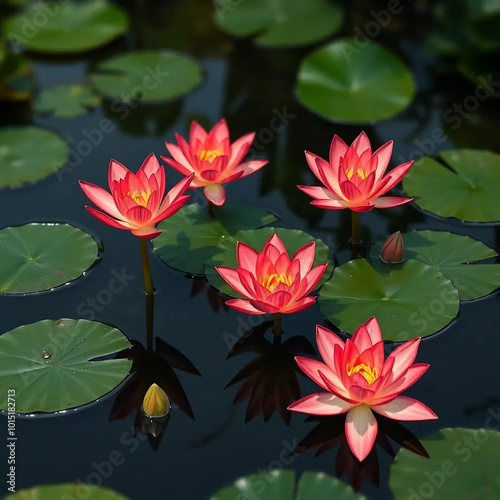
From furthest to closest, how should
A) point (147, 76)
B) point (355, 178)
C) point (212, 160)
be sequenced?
point (147, 76), point (212, 160), point (355, 178)

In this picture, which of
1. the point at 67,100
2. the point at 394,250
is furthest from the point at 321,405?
the point at 67,100

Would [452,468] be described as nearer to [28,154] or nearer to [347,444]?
[347,444]

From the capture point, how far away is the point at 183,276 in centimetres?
344

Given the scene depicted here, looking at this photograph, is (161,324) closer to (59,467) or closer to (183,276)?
(183,276)

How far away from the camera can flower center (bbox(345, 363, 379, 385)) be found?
270 cm

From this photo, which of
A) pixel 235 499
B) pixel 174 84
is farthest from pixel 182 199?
pixel 174 84

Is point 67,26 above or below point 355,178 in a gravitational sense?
below

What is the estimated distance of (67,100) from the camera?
Result: 4766 millimetres

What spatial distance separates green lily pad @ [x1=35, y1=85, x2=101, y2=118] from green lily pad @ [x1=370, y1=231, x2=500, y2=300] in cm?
214

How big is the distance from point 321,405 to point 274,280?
1.71 ft

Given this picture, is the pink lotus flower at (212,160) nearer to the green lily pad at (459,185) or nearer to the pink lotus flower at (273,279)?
the pink lotus flower at (273,279)

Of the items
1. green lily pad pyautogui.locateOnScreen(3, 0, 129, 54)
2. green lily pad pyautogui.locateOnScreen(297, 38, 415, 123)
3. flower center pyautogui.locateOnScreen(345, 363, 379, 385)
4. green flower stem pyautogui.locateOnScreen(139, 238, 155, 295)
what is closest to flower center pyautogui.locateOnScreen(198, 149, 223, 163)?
green flower stem pyautogui.locateOnScreen(139, 238, 155, 295)

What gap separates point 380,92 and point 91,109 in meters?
1.73

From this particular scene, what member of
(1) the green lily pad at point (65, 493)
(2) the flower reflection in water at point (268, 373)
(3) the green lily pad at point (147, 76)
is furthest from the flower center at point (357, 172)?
(3) the green lily pad at point (147, 76)
